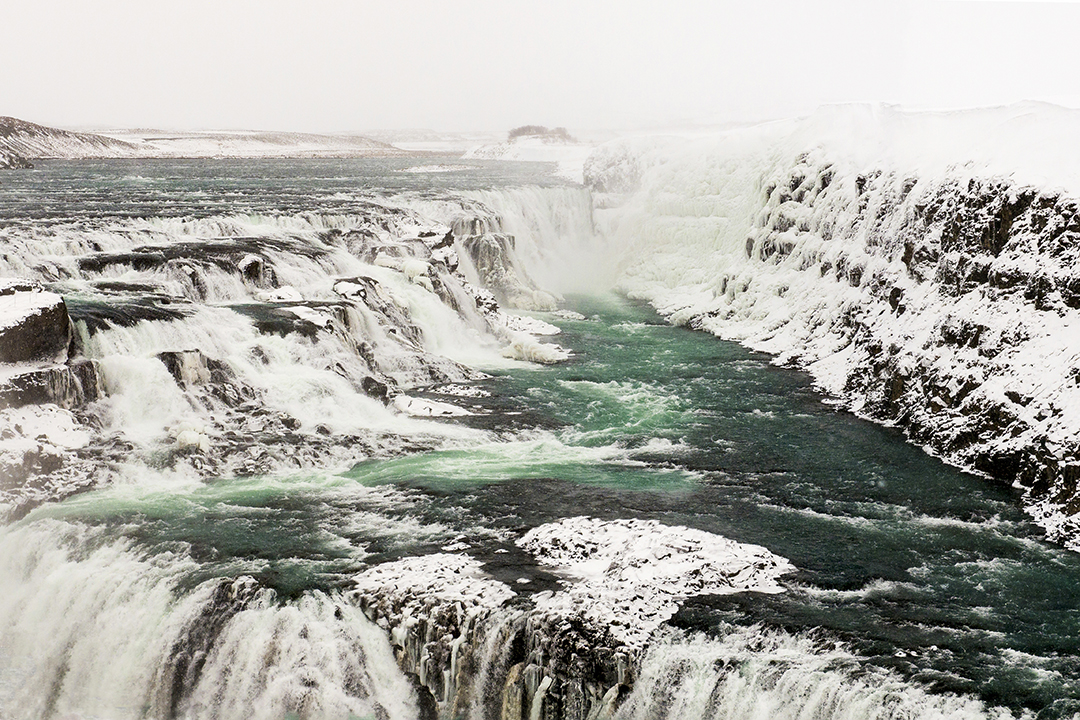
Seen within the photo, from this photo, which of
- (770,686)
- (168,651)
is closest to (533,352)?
(168,651)

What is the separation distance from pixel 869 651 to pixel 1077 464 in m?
7.21

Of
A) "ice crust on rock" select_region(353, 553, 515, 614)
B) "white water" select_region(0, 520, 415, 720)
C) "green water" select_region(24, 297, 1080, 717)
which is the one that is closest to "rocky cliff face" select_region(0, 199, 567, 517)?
"green water" select_region(24, 297, 1080, 717)

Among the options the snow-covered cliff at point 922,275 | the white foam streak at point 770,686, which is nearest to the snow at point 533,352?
the snow-covered cliff at point 922,275

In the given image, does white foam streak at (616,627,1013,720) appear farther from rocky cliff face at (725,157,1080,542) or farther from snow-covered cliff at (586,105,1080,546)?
snow-covered cliff at (586,105,1080,546)

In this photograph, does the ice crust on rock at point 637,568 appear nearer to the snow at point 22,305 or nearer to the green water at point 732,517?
the green water at point 732,517

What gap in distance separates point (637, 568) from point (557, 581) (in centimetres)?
117

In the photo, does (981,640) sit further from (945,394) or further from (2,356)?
(2,356)

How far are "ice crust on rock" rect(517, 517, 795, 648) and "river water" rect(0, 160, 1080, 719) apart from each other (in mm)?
289

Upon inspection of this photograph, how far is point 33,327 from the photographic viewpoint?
1692 centimetres

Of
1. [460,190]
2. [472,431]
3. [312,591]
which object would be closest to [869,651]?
[312,591]

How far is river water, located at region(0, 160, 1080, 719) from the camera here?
10844 mm

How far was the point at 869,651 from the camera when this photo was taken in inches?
433

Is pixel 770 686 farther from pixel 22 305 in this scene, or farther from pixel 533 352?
pixel 533 352

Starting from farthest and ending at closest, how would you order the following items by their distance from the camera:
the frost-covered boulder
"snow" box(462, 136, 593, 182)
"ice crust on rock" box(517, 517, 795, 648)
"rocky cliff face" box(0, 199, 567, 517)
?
"snow" box(462, 136, 593, 182) < the frost-covered boulder < "rocky cliff face" box(0, 199, 567, 517) < "ice crust on rock" box(517, 517, 795, 648)
